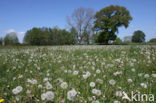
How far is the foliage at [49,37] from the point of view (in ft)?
178

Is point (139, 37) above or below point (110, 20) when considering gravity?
below

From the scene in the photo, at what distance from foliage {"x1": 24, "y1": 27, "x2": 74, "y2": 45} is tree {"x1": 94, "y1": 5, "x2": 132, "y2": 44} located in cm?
1536

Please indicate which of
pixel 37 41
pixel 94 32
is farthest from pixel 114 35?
pixel 37 41

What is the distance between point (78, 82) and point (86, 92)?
0.94ft

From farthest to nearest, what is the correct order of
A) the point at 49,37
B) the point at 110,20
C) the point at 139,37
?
the point at 139,37 < the point at 49,37 < the point at 110,20

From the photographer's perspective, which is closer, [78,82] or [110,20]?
[78,82]

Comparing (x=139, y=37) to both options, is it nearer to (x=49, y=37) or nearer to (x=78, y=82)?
(x=49, y=37)

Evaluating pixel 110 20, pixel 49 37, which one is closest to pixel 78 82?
pixel 110 20

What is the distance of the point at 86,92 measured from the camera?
1715 mm

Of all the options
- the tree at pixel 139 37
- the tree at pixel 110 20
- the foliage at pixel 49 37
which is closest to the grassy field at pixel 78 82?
the tree at pixel 110 20

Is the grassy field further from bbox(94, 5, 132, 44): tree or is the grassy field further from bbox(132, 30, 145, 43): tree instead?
bbox(132, 30, 145, 43): tree

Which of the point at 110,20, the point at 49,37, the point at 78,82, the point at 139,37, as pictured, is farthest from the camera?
the point at 139,37

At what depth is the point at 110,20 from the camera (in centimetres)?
3594

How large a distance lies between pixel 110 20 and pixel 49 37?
35.9 meters
